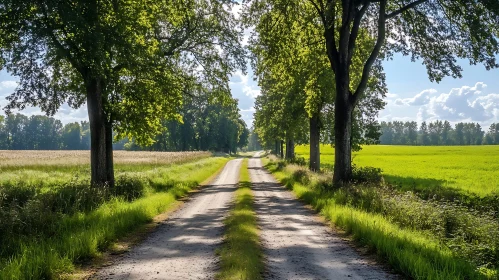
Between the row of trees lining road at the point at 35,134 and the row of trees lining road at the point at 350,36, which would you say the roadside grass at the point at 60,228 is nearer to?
the row of trees lining road at the point at 350,36

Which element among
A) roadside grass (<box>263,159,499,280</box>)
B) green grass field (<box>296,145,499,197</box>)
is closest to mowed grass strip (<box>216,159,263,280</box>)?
roadside grass (<box>263,159,499,280</box>)

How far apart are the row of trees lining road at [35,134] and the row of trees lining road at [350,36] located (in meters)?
150

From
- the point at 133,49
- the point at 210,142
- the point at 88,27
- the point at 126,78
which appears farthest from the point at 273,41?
the point at 210,142

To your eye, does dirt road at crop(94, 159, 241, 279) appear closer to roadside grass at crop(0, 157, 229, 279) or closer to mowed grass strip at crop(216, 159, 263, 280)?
mowed grass strip at crop(216, 159, 263, 280)

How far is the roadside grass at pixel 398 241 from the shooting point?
6469 mm

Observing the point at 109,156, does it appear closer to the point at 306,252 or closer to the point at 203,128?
the point at 306,252

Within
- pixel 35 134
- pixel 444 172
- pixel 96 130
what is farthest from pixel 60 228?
pixel 35 134

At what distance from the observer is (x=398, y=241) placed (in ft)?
26.7

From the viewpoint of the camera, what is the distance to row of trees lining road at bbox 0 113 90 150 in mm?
149750

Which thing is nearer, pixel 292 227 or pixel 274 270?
pixel 274 270

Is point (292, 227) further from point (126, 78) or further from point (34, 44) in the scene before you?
point (126, 78)

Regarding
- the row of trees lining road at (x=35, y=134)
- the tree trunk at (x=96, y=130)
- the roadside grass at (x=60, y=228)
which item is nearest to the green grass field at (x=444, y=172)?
the roadside grass at (x=60, y=228)

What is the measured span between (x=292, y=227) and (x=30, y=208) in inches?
295

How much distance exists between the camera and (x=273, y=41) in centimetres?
2014
